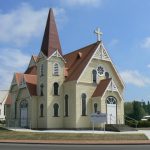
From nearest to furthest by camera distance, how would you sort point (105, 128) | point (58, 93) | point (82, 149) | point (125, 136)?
point (82, 149), point (125, 136), point (105, 128), point (58, 93)

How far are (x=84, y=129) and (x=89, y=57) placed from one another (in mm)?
8933

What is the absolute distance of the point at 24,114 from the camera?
44969mm

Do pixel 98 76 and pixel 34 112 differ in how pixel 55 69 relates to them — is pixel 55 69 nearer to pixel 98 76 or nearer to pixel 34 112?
pixel 98 76

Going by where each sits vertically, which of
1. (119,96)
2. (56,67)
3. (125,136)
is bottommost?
(125,136)

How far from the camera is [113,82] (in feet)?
137

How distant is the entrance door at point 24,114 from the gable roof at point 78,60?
6.96 meters

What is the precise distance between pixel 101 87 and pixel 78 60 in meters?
5.43

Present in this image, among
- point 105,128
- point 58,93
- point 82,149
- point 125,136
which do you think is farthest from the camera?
point 58,93

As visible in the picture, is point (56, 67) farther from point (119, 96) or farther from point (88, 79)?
point (119, 96)

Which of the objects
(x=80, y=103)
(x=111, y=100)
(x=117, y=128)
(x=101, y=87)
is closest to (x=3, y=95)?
(x=80, y=103)

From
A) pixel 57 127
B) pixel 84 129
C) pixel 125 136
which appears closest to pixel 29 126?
pixel 57 127

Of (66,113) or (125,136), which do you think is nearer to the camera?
(125,136)

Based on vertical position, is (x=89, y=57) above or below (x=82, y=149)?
above

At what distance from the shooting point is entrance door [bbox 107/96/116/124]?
41406mm
